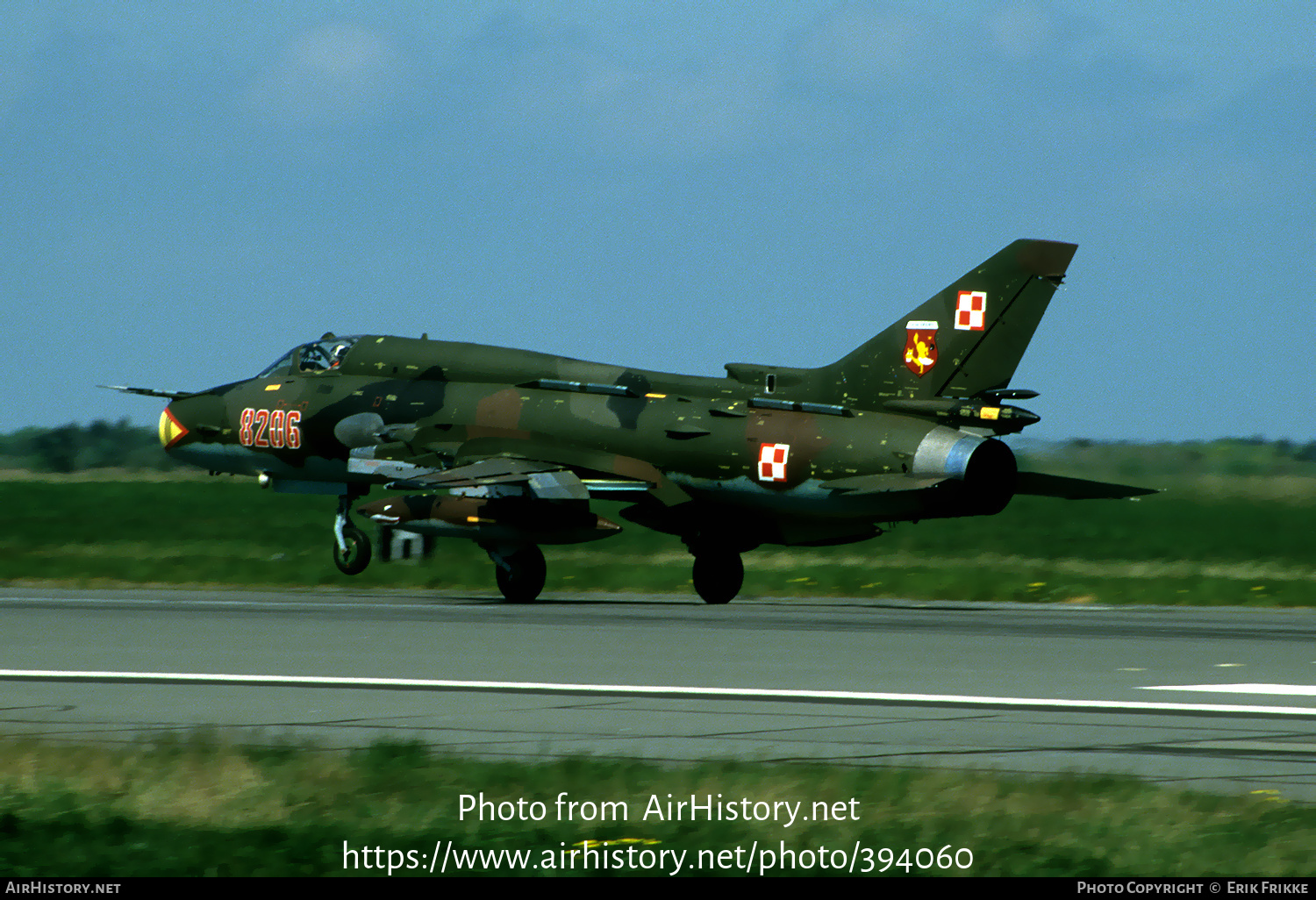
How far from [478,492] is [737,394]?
410 centimetres

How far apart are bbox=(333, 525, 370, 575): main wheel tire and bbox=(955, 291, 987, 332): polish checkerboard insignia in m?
10.3

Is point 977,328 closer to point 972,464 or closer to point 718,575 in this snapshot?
point 972,464

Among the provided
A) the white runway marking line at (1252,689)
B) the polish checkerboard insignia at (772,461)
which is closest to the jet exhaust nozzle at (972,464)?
the polish checkerboard insignia at (772,461)

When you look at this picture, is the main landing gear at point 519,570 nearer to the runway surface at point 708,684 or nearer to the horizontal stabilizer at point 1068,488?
the runway surface at point 708,684

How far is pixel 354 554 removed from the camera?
30.5 m

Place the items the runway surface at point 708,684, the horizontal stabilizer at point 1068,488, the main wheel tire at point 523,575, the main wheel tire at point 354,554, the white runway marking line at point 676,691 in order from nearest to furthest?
the runway surface at point 708,684 < the white runway marking line at point 676,691 < the horizontal stabilizer at point 1068,488 < the main wheel tire at point 523,575 < the main wheel tire at point 354,554

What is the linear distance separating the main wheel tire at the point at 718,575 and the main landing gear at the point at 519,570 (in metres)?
2.42

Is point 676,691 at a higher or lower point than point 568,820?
lower

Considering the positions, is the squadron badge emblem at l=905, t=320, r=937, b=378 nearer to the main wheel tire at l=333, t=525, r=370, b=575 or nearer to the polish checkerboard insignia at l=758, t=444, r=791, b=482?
the polish checkerboard insignia at l=758, t=444, r=791, b=482

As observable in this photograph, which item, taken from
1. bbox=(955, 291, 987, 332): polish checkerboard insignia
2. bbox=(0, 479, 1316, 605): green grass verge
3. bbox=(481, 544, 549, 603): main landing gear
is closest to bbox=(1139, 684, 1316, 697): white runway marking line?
bbox=(955, 291, 987, 332): polish checkerboard insignia

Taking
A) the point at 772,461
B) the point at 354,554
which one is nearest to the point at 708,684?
the point at 772,461

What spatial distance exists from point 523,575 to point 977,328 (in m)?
7.48

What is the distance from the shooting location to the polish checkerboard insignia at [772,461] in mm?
26562

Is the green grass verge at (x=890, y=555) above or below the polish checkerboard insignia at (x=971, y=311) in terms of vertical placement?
below
